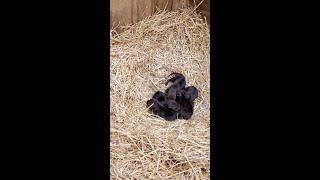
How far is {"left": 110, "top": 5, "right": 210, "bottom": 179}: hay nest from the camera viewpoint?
2512 millimetres

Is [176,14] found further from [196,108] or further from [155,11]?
[196,108]

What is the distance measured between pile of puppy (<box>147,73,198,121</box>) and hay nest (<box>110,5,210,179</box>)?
0.05 meters

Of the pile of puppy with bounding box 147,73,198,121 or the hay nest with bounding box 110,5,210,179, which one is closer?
the hay nest with bounding box 110,5,210,179

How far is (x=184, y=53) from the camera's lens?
3559 millimetres

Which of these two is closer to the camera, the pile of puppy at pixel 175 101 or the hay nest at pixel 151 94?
the hay nest at pixel 151 94

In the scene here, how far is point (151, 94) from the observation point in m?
3.25

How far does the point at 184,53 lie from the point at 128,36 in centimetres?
44

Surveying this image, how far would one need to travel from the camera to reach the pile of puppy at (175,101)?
300 centimetres

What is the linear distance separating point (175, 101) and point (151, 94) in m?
0.23

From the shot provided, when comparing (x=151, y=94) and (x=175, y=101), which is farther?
(x=151, y=94)

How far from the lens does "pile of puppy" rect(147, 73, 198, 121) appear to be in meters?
3.00

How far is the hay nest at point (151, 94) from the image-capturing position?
8.24 ft

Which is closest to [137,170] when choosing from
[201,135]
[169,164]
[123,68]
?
[169,164]

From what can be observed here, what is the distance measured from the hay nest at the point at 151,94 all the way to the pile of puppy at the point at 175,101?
47 millimetres
